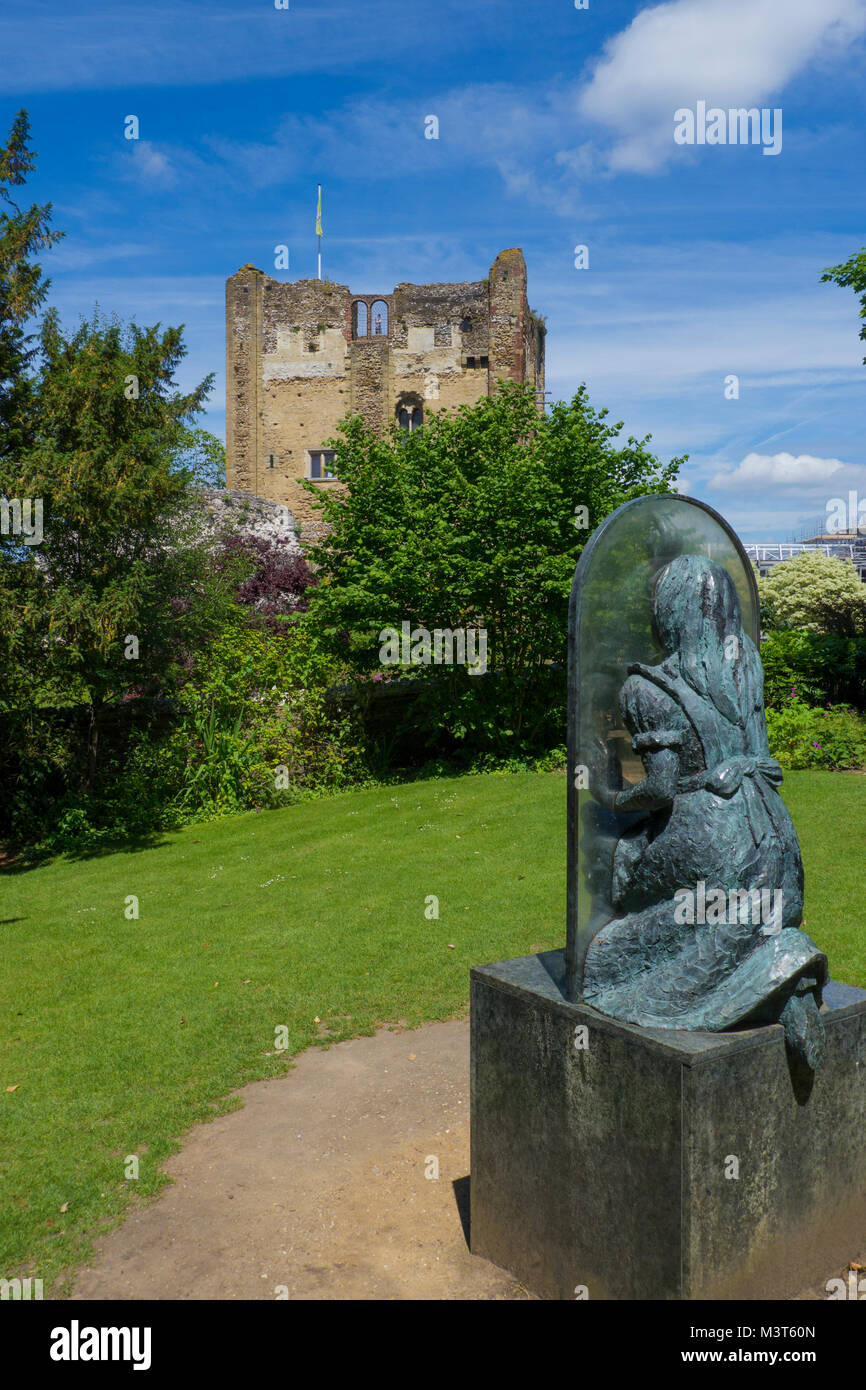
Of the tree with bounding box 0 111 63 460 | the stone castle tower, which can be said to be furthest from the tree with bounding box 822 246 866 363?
the stone castle tower

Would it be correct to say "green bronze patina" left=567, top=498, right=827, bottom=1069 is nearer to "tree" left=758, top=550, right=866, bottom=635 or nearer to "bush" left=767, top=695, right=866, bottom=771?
"bush" left=767, top=695, right=866, bottom=771

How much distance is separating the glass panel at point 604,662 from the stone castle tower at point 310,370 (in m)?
37.6

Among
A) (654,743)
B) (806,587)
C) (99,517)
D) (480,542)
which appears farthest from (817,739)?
(806,587)

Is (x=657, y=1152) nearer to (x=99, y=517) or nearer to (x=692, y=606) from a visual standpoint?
(x=692, y=606)

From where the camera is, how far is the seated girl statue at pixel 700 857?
156 inches

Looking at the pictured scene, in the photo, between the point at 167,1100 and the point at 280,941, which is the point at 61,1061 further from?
the point at 280,941

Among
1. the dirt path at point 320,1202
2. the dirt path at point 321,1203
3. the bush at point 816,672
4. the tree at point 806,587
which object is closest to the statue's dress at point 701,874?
the dirt path at point 321,1203

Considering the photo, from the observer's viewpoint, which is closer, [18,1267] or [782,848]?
[782,848]

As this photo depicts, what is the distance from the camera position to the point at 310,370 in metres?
41.6

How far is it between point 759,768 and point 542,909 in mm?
6337

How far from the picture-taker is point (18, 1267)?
4.77m

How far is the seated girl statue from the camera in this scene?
3965 mm

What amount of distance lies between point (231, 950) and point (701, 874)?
6.69m

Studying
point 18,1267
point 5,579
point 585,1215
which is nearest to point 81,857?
point 5,579
